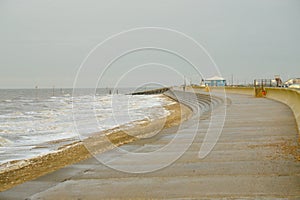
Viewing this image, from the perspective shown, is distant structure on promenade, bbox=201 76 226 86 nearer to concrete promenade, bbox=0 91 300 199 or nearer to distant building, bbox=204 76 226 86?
distant building, bbox=204 76 226 86

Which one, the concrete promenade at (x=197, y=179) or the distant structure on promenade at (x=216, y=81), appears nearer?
the concrete promenade at (x=197, y=179)

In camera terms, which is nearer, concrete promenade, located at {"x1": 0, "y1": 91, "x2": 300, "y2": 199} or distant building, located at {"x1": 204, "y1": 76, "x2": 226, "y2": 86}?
concrete promenade, located at {"x1": 0, "y1": 91, "x2": 300, "y2": 199}

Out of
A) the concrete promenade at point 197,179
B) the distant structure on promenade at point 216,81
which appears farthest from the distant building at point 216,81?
the concrete promenade at point 197,179

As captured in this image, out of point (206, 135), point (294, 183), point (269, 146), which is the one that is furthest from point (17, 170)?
point (294, 183)

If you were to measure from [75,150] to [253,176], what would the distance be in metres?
7.45

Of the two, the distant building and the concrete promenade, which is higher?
the distant building

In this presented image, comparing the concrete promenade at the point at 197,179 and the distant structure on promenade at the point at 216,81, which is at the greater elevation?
the distant structure on promenade at the point at 216,81

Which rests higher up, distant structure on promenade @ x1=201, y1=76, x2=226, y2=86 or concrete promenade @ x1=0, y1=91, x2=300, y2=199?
distant structure on promenade @ x1=201, y1=76, x2=226, y2=86

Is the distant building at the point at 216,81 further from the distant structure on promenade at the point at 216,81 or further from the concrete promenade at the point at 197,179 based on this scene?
the concrete promenade at the point at 197,179

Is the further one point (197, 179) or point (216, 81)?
point (216, 81)

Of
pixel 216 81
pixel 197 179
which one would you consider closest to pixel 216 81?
pixel 216 81

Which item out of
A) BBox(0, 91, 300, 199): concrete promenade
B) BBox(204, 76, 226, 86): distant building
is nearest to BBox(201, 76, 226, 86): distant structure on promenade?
BBox(204, 76, 226, 86): distant building

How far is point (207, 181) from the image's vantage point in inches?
216

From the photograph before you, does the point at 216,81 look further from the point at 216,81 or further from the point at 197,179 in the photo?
the point at 197,179
